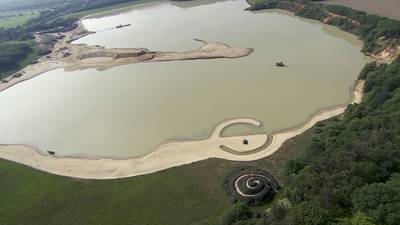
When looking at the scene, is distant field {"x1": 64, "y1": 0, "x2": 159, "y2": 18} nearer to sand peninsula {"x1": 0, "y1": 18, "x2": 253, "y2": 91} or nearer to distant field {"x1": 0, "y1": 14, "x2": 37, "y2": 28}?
distant field {"x1": 0, "y1": 14, "x2": 37, "y2": 28}

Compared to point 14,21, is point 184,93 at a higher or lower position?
higher

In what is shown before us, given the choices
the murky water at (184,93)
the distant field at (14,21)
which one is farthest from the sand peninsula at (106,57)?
the distant field at (14,21)

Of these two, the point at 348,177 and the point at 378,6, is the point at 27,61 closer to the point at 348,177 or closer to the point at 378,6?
the point at 348,177

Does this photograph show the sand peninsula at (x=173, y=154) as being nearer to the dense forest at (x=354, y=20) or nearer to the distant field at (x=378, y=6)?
the dense forest at (x=354, y=20)

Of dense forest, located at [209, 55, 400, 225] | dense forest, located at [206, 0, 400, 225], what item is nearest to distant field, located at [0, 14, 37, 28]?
dense forest, located at [206, 0, 400, 225]

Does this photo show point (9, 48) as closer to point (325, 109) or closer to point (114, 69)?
point (114, 69)

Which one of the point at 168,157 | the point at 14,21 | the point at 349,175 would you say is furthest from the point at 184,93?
the point at 14,21

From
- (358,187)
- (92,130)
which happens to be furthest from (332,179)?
(92,130)
